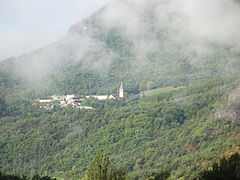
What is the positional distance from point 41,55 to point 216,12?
60556mm

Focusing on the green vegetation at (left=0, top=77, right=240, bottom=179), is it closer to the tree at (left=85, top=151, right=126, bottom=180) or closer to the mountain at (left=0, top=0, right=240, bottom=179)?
the mountain at (left=0, top=0, right=240, bottom=179)

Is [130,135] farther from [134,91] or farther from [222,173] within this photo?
[222,173]

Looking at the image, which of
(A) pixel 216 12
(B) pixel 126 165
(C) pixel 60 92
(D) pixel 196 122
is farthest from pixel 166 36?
(B) pixel 126 165

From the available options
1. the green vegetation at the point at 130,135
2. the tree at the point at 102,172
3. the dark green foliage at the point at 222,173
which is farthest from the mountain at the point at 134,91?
the tree at the point at 102,172

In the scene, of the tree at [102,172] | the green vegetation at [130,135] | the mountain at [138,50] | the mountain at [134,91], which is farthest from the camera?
the mountain at [138,50]

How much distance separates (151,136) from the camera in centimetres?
6944

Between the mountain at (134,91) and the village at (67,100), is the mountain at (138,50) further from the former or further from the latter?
the village at (67,100)

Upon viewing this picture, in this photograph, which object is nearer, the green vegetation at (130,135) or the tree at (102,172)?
the tree at (102,172)

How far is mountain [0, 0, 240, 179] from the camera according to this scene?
56.1 metres

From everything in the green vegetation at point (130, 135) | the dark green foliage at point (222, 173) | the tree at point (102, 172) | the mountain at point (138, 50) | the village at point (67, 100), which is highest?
the mountain at point (138, 50)

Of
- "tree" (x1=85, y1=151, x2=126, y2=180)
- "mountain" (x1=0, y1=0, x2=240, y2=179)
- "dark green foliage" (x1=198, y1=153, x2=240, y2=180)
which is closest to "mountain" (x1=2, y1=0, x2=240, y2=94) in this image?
"mountain" (x1=0, y1=0, x2=240, y2=179)

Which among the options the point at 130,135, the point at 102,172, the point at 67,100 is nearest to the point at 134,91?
the point at 67,100

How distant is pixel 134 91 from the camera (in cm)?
11506

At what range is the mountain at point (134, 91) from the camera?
184ft
